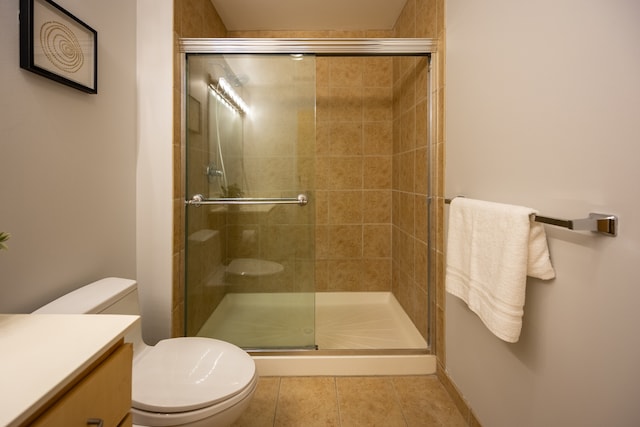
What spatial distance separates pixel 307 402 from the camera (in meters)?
1.62

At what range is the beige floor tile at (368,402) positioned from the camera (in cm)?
149

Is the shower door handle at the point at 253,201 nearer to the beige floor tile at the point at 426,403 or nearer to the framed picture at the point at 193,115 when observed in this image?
the framed picture at the point at 193,115

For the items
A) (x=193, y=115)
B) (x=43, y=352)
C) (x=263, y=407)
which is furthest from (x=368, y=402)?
(x=193, y=115)

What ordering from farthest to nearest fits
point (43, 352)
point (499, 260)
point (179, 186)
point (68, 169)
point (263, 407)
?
1. point (179, 186)
2. point (263, 407)
3. point (68, 169)
4. point (499, 260)
5. point (43, 352)

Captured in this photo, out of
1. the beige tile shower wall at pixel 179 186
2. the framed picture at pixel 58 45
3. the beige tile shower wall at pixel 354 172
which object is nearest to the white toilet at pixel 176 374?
the beige tile shower wall at pixel 179 186

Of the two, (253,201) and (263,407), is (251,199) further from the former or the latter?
(263,407)

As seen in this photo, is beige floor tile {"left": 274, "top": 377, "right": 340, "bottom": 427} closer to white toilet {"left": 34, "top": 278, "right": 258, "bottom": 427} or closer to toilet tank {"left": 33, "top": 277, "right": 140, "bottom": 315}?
white toilet {"left": 34, "top": 278, "right": 258, "bottom": 427}

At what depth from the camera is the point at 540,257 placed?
97cm

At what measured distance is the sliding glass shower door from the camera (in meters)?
1.81

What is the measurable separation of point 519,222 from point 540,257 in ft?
0.40

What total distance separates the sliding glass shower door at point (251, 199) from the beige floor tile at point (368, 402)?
1.15 feet

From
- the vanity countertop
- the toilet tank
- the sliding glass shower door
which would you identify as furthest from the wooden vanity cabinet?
the sliding glass shower door

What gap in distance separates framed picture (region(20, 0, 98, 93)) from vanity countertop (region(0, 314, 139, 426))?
809mm

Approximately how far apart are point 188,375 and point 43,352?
22.9 inches
